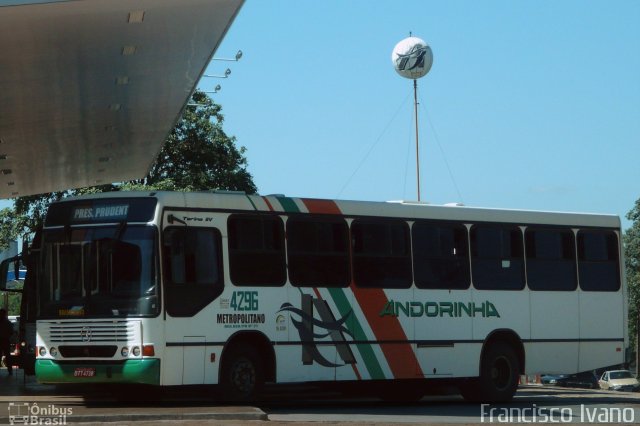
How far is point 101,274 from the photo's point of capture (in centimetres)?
1680

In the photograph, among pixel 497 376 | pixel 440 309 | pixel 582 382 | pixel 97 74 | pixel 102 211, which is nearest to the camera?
pixel 102 211

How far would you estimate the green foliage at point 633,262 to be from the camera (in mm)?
73875

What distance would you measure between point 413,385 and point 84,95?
8.41 m

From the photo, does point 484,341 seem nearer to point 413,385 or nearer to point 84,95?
point 413,385

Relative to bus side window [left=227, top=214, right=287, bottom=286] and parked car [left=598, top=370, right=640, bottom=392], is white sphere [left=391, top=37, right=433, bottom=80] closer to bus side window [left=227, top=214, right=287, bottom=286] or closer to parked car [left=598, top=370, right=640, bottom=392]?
parked car [left=598, top=370, right=640, bottom=392]

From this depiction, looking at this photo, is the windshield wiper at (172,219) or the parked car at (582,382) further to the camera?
the parked car at (582,382)

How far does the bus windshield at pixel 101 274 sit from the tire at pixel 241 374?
1.49 metres

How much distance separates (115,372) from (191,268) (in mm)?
1705

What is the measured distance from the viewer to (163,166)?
4300 centimetres

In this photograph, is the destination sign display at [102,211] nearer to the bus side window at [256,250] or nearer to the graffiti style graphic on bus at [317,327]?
the bus side window at [256,250]

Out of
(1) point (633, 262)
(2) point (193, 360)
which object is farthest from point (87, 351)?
(1) point (633, 262)

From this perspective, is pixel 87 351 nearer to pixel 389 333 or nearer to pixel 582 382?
pixel 389 333

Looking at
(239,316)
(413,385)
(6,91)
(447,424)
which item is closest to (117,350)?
(239,316)

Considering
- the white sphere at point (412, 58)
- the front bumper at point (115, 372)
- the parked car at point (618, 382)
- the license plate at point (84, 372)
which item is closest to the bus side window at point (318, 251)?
the front bumper at point (115, 372)
